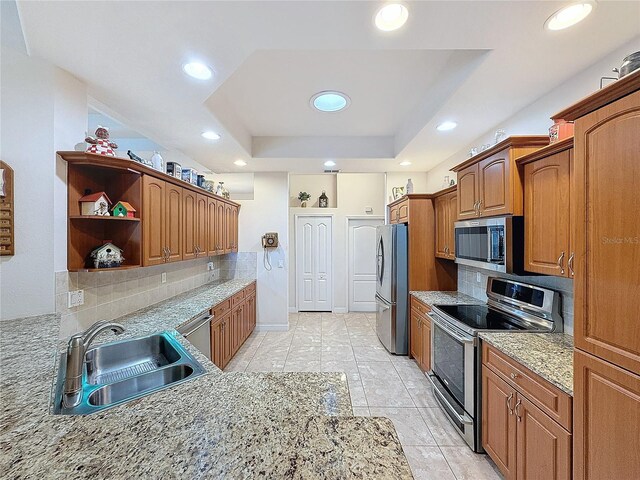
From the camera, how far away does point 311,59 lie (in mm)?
2189

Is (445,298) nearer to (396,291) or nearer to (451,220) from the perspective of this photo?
(396,291)

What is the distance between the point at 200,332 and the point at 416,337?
8.05ft

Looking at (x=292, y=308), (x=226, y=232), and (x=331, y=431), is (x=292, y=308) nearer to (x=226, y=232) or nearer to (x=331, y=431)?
(x=226, y=232)

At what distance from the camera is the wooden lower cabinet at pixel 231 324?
2957mm

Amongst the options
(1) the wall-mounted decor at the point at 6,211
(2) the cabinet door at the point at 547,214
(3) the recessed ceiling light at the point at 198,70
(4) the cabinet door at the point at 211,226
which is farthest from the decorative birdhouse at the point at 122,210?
(2) the cabinet door at the point at 547,214

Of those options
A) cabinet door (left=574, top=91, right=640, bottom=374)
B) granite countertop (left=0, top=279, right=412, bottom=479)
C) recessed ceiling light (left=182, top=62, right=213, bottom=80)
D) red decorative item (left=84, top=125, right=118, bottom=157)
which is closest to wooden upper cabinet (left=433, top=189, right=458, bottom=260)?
cabinet door (left=574, top=91, right=640, bottom=374)

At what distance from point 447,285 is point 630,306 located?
2.61 m

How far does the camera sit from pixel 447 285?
140 inches

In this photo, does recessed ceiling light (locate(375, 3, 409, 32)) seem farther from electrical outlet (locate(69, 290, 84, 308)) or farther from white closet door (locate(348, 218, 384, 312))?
white closet door (locate(348, 218, 384, 312))

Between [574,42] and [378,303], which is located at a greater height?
[574,42]

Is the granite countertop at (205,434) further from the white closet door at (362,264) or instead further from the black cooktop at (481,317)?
the white closet door at (362,264)

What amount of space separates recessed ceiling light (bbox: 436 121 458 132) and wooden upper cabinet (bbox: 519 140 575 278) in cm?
99

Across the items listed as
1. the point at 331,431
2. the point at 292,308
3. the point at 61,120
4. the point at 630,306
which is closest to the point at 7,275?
the point at 61,120

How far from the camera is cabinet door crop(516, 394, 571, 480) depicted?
130cm
